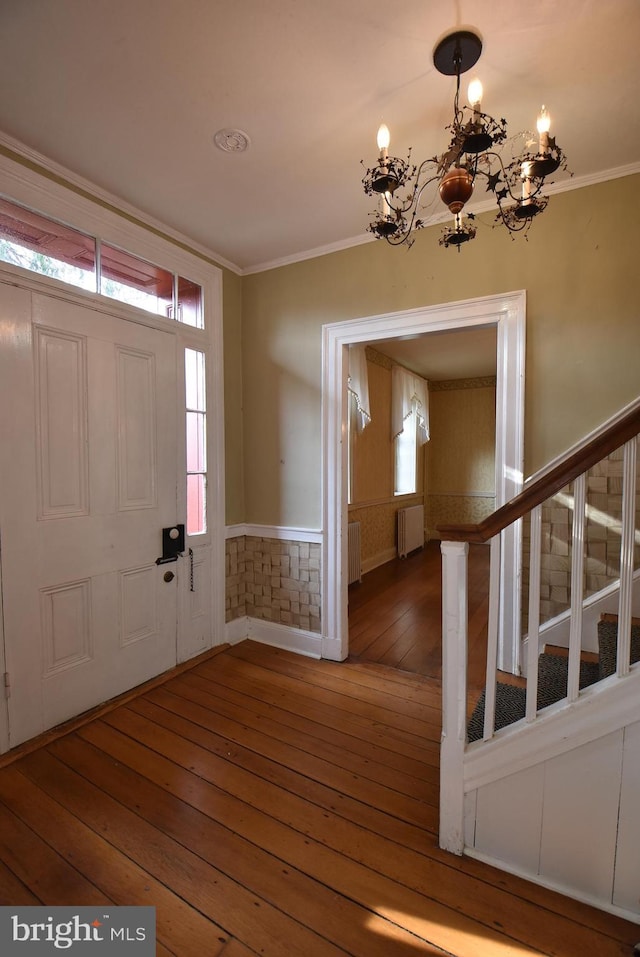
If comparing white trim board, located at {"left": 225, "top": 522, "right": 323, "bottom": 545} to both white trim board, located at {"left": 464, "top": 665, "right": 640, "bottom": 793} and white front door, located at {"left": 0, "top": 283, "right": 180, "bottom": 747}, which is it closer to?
white front door, located at {"left": 0, "top": 283, "right": 180, "bottom": 747}

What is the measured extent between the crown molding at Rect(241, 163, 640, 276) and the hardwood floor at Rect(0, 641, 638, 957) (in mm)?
2812

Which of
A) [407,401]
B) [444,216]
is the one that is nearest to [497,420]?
[444,216]

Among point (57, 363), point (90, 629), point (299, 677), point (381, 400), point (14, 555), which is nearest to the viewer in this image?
point (14, 555)

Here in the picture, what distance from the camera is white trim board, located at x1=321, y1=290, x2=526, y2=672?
2.34 metres

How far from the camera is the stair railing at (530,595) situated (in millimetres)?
1254

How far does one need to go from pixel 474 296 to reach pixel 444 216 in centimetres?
52

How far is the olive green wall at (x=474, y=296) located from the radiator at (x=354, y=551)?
1.68m

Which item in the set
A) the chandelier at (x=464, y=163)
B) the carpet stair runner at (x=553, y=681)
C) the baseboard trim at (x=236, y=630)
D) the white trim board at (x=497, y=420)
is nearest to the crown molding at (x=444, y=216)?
the white trim board at (x=497, y=420)

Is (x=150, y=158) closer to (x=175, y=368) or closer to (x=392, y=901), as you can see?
(x=175, y=368)

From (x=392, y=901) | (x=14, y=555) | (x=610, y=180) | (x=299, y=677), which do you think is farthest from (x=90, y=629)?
(x=610, y=180)

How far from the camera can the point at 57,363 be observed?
6.93ft

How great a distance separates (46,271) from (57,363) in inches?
17.4

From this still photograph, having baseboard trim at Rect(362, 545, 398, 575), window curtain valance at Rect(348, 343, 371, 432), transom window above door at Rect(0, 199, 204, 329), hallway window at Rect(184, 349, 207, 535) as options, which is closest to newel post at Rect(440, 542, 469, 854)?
hallway window at Rect(184, 349, 207, 535)

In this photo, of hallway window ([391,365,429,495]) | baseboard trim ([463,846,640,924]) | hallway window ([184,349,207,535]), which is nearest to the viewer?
baseboard trim ([463,846,640,924])
